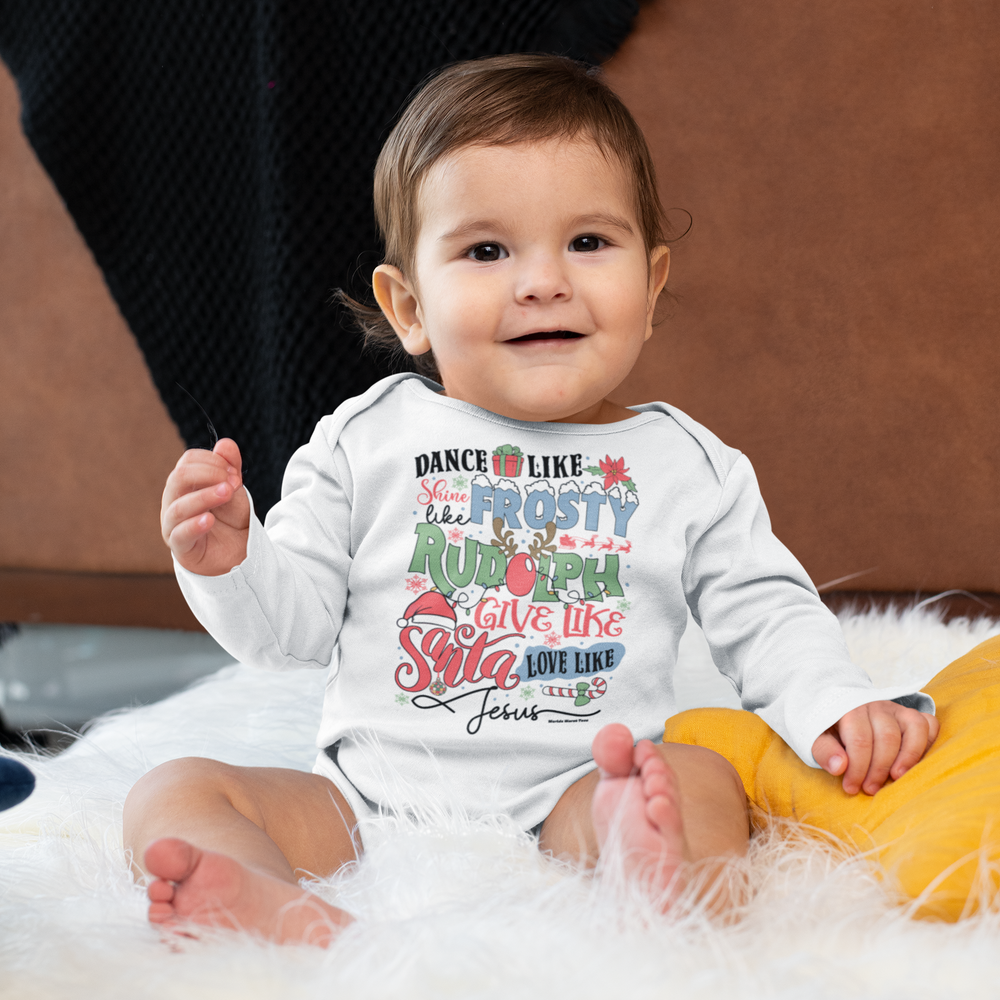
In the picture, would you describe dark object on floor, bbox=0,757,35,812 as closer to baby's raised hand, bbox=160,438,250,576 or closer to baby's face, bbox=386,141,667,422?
baby's raised hand, bbox=160,438,250,576

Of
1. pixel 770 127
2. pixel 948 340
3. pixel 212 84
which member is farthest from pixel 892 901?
pixel 212 84

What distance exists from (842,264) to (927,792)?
0.82 meters

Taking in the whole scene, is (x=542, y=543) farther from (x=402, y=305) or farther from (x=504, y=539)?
(x=402, y=305)

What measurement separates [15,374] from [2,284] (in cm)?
14

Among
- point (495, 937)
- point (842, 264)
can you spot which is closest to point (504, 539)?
point (495, 937)

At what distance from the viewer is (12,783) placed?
460 millimetres

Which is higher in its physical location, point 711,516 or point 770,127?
point 770,127

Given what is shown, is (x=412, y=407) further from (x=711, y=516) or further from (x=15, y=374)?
(x=15, y=374)

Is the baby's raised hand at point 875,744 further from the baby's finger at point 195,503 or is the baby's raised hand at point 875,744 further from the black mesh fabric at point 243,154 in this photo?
the black mesh fabric at point 243,154

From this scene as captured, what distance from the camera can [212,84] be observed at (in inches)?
52.5

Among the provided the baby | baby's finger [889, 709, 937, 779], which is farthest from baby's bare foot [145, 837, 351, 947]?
baby's finger [889, 709, 937, 779]

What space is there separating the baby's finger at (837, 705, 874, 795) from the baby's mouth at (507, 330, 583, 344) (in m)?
0.33

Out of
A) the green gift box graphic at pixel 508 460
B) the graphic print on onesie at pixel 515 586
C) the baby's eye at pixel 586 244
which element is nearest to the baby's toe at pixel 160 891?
the graphic print on onesie at pixel 515 586

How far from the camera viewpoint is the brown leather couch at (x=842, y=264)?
1153 millimetres
